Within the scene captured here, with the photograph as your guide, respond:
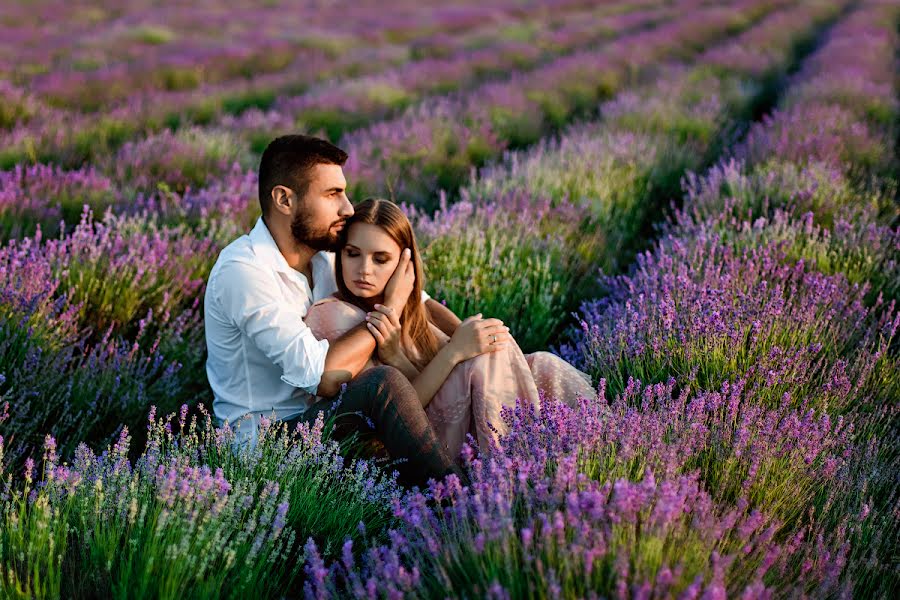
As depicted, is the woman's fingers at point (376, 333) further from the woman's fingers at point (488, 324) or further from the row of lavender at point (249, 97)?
the row of lavender at point (249, 97)

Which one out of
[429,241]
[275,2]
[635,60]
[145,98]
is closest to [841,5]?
[635,60]

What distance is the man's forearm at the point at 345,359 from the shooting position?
2.96m

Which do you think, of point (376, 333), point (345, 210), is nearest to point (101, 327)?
point (345, 210)

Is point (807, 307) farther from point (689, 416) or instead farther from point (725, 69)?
point (725, 69)

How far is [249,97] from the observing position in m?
10.6

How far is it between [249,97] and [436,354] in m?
8.16

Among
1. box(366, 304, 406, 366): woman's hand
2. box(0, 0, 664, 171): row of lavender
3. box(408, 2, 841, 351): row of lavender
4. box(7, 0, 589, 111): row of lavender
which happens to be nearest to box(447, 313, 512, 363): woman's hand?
box(366, 304, 406, 366): woman's hand

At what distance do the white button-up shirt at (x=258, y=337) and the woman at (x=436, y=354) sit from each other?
7.6 inches

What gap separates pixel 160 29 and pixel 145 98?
825cm

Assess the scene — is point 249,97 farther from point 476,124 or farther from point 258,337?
point 258,337

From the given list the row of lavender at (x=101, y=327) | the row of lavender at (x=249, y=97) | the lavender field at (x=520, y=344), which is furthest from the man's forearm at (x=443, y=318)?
the row of lavender at (x=249, y=97)

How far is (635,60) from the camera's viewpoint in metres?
12.9

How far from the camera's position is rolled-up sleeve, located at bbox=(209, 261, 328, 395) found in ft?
9.36

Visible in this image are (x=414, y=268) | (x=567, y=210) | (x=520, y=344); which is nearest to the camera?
(x=414, y=268)
